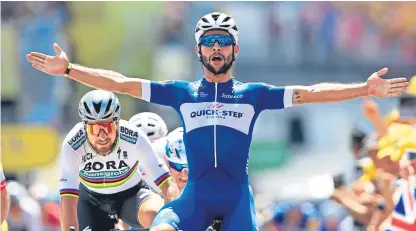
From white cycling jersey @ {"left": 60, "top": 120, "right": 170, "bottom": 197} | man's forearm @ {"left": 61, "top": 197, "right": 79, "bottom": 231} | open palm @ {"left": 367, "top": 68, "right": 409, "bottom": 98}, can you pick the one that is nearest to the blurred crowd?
open palm @ {"left": 367, "top": 68, "right": 409, "bottom": 98}

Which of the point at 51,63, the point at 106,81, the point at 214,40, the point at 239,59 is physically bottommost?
the point at 106,81

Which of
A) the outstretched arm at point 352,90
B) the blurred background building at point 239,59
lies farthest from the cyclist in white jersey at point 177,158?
the blurred background building at point 239,59

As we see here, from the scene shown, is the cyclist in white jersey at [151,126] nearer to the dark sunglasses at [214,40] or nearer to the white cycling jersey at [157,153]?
the white cycling jersey at [157,153]

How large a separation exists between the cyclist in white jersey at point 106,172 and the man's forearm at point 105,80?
1201mm

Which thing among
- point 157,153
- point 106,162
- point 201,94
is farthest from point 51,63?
point 157,153

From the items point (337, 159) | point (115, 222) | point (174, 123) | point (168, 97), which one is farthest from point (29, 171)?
point (168, 97)

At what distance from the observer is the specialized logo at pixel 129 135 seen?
1051 centimetres

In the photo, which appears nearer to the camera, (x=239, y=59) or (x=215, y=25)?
(x=215, y=25)

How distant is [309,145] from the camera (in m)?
30.1

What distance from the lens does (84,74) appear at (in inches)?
349

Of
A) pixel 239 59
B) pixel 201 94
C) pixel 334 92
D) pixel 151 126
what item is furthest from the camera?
pixel 239 59

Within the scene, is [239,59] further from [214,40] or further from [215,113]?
[215,113]

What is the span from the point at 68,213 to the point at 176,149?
1480 mm

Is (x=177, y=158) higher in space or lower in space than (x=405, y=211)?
higher
